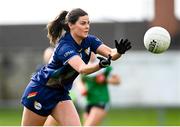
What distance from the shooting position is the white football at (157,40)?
31.6ft

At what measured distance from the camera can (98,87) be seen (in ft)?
47.5

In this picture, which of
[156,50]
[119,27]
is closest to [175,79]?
[119,27]

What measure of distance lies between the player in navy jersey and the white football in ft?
1.40

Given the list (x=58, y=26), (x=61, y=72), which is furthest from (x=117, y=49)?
(x=58, y=26)

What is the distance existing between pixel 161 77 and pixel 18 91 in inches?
354

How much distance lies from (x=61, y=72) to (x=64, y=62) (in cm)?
28

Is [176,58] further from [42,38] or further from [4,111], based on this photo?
[42,38]

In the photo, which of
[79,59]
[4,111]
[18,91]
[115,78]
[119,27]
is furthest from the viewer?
[119,27]

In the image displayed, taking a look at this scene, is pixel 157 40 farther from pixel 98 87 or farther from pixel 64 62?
pixel 98 87

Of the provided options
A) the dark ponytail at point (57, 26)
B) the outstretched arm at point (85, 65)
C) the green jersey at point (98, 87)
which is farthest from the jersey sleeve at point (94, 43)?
the green jersey at point (98, 87)

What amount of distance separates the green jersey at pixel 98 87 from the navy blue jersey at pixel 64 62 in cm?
440

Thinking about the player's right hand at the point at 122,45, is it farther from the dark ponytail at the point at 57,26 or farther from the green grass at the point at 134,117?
the green grass at the point at 134,117

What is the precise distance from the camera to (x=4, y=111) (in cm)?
2822

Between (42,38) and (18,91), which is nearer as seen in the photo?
(18,91)
